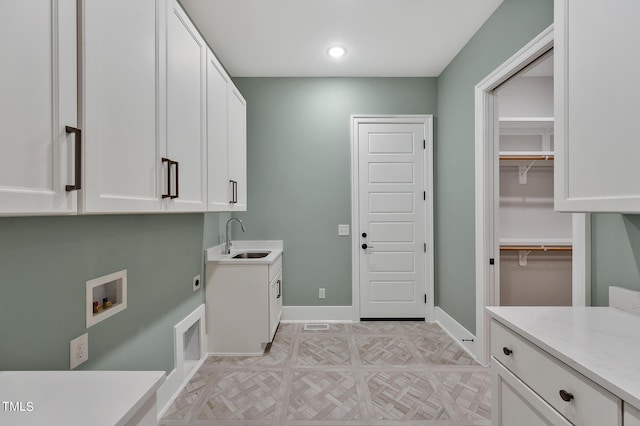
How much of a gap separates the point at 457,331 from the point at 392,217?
1281 millimetres

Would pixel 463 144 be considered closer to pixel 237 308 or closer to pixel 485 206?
pixel 485 206

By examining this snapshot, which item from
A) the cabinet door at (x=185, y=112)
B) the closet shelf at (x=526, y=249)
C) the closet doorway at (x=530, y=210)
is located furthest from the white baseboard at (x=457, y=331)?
the cabinet door at (x=185, y=112)

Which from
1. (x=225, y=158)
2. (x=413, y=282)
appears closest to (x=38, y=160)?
(x=225, y=158)

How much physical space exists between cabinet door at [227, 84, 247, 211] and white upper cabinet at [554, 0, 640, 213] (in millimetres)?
2039

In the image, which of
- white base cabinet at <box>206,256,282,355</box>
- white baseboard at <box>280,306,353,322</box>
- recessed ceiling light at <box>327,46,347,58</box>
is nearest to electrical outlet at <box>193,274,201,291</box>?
white base cabinet at <box>206,256,282,355</box>

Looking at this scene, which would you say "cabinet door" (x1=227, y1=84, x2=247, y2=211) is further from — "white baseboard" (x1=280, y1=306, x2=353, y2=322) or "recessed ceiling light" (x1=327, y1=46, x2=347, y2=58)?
"white baseboard" (x1=280, y1=306, x2=353, y2=322)

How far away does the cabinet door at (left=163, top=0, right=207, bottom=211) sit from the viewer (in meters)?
1.37

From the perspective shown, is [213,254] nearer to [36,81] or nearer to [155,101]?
[155,101]

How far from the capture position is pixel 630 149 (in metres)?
0.89

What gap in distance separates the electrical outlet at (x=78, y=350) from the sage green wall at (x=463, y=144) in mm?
2596

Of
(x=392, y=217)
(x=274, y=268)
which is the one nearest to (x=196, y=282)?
(x=274, y=268)

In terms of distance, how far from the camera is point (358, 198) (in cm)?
318

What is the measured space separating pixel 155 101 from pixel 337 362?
221 cm

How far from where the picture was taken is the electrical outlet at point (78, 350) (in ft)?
3.76
